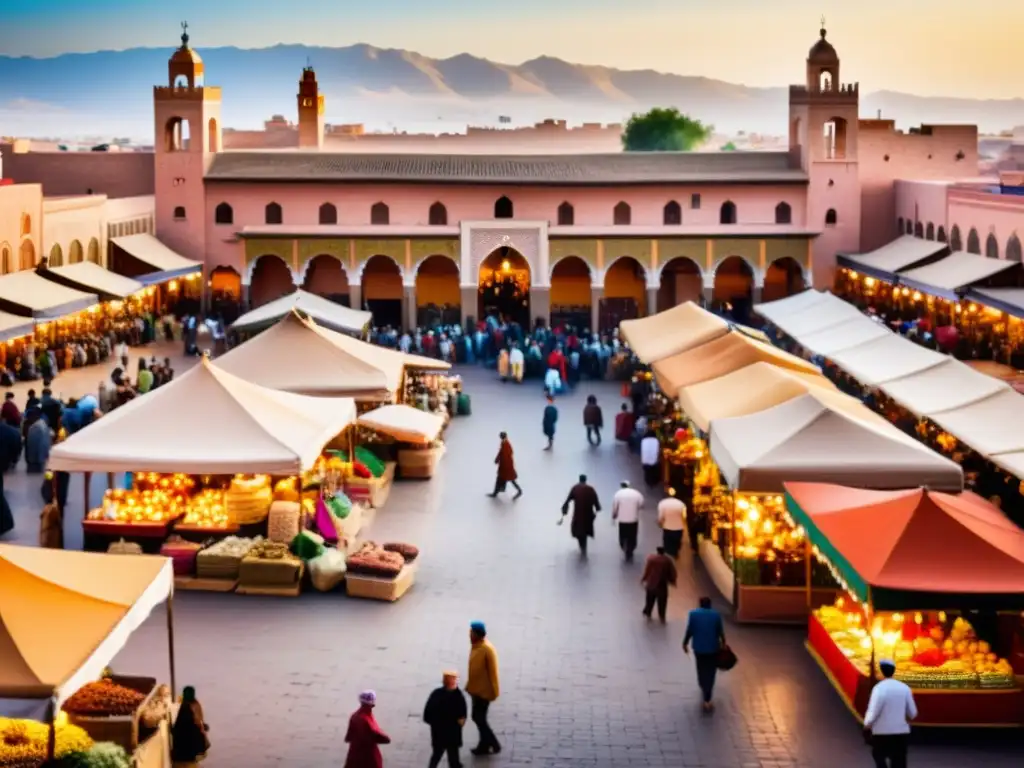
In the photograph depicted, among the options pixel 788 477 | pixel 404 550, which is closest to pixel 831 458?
pixel 788 477

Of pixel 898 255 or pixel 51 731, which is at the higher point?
pixel 898 255

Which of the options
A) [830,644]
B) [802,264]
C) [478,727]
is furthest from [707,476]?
[802,264]

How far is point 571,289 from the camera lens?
44219 millimetres

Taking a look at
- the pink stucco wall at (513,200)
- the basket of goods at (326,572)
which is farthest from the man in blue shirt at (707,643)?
the pink stucco wall at (513,200)

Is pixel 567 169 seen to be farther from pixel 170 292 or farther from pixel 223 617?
pixel 223 617

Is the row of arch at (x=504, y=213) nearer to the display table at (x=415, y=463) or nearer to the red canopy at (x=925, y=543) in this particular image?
the display table at (x=415, y=463)

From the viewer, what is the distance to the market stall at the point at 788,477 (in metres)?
14.9

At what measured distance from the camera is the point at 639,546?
1828 cm

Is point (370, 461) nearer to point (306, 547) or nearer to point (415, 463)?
point (415, 463)

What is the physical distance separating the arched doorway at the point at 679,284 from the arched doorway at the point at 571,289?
212 cm

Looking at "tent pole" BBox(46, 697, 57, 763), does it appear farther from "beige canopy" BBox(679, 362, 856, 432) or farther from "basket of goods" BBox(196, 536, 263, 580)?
"beige canopy" BBox(679, 362, 856, 432)

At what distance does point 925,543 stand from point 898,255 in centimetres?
2736

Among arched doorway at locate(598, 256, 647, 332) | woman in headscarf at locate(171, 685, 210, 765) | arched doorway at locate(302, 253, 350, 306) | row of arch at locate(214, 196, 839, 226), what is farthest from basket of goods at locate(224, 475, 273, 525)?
arched doorway at locate(598, 256, 647, 332)

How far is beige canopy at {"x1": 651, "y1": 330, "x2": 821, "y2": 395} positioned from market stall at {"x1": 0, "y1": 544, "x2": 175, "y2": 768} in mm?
11463
